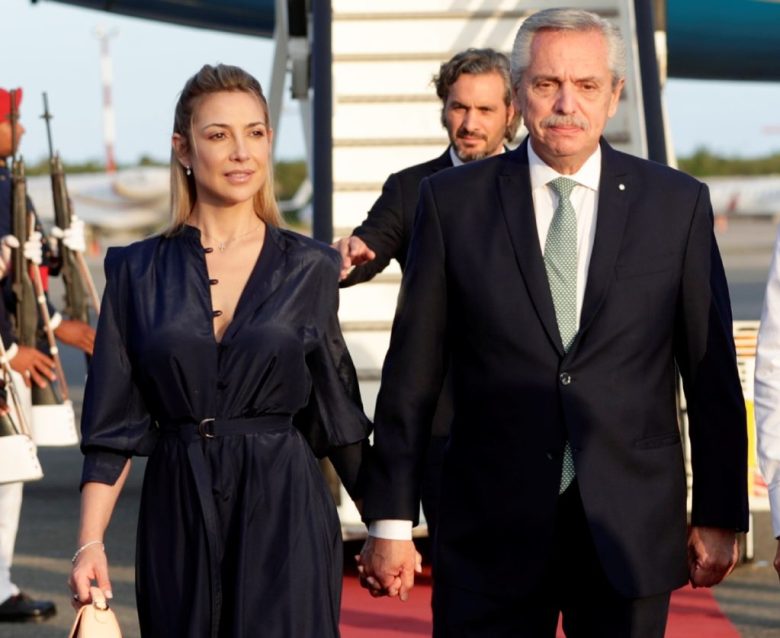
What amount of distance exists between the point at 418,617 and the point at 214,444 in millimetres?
3768

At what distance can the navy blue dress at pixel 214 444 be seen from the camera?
13.1 feet

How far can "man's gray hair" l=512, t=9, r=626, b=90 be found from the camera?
402cm

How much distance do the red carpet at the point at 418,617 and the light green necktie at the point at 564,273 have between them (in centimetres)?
334

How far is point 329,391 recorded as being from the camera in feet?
13.8

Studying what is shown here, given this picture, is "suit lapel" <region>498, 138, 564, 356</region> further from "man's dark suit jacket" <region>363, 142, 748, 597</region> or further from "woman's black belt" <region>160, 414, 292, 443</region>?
"woman's black belt" <region>160, 414, 292, 443</region>

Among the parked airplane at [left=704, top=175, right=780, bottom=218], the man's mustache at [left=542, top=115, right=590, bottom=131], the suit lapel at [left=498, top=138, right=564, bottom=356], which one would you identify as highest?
the man's mustache at [left=542, top=115, right=590, bottom=131]

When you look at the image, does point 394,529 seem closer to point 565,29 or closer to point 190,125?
point 190,125

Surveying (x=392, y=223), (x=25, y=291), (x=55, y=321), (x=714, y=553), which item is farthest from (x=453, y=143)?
(x=55, y=321)

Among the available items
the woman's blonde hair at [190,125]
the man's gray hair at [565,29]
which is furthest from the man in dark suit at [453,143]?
the man's gray hair at [565,29]

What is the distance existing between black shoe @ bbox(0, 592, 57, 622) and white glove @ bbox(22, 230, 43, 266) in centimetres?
148

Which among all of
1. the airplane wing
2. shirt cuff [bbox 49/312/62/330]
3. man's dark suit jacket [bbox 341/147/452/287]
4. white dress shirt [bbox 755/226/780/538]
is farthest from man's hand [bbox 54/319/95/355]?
the airplane wing

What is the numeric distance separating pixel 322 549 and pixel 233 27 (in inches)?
815

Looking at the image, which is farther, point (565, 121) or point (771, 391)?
point (565, 121)

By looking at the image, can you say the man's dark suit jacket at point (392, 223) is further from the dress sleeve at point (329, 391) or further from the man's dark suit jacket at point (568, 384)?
the man's dark suit jacket at point (568, 384)
